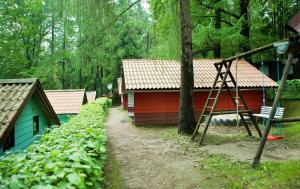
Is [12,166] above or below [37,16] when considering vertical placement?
below

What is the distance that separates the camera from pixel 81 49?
261 inches

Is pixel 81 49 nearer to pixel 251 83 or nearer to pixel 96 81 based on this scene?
pixel 251 83

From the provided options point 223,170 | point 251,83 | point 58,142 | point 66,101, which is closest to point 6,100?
point 58,142

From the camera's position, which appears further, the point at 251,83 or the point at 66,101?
the point at 66,101

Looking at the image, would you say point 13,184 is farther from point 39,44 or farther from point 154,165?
point 39,44

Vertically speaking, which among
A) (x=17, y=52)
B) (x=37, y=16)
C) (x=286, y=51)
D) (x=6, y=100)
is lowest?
(x=6, y=100)

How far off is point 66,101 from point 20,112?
52.8 ft

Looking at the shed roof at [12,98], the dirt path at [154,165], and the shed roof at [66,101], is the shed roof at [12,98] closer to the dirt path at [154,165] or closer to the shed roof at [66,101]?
the dirt path at [154,165]

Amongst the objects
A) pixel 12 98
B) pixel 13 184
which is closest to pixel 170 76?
pixel 12 98

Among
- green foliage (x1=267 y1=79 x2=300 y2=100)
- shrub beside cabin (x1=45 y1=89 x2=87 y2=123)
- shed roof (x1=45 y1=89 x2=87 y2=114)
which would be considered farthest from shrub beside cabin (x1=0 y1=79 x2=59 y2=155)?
green foliage (x1=267 y1=79 x2=300 y2=100)

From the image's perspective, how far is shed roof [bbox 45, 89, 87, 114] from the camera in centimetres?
2130

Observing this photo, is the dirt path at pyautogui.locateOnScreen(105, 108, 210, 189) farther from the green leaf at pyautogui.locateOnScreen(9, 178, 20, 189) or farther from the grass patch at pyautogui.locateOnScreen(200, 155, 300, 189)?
the green leaf at pyautogui.locateOnScreen(9, 178, 20, 189)

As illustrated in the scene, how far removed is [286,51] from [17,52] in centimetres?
3594

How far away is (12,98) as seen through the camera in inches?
292
